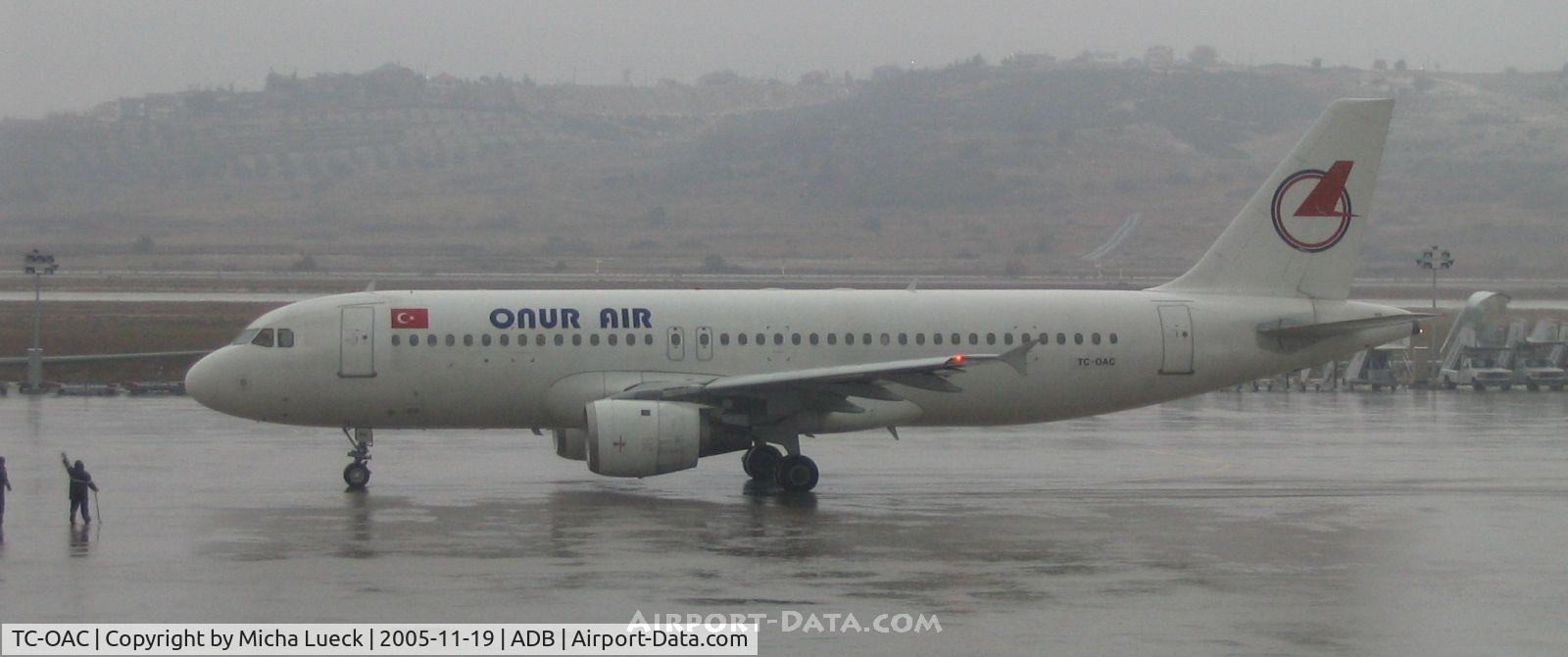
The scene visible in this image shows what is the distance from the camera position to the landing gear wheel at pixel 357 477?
2630 centimetres

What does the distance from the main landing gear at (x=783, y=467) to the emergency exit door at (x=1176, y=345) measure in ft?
20.1

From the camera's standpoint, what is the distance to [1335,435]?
35.9 metres

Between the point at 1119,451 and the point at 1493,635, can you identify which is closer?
the point at 1493,635

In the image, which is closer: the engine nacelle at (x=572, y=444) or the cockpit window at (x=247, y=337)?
the cockpit window at (x=247, y=337)

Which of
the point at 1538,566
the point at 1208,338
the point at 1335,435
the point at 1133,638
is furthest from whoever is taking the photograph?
the point at 1335,435

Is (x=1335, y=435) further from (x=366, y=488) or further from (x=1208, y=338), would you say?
(x=366, y=488)

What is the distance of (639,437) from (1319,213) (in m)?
12.1

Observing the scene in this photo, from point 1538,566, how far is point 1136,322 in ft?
31.7

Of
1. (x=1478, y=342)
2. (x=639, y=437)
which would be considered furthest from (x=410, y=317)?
(x=1478, y=342)

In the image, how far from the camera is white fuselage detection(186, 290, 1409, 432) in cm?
2686

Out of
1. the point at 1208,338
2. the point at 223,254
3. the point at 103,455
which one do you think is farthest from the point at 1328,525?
the point at 223,254

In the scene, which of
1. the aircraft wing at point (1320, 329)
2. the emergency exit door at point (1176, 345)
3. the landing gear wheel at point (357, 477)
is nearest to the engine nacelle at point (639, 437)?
the landing gear wheel at point (357, 477)

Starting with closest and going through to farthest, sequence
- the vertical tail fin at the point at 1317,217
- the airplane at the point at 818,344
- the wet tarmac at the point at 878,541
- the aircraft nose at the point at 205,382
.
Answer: the wet tarmac at the point at 878,541, the airplane at the point at 818,344, the aircraft nose at the point at 205,382, the vertical tail fin at the point at 1317,217
